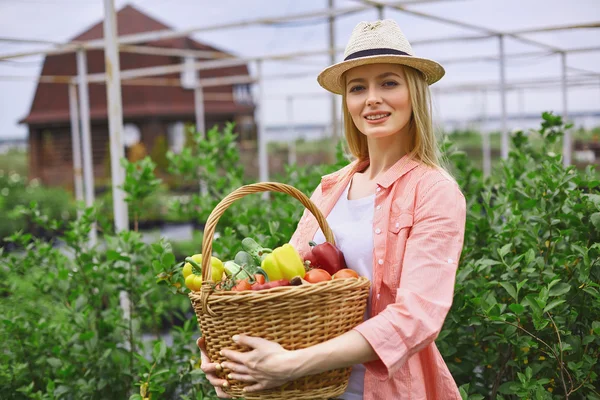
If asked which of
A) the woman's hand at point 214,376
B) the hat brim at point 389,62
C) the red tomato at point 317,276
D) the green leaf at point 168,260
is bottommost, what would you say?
the woman's hand at point 214,376

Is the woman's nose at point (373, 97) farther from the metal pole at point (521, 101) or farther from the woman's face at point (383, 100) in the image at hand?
the metal pole at point (521, 101)

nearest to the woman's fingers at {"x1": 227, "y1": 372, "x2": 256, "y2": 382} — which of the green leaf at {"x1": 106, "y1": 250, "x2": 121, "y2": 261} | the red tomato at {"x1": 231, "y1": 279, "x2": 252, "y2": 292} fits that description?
the red tomato at {"x1": 231, "y1": 279, "x2": 252, "y2": 292}

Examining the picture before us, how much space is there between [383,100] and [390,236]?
1.16ft

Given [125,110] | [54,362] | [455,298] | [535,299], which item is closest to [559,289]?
[535,299]

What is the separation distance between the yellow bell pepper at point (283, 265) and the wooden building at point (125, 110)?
20.2 m

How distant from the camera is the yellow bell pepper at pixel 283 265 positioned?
1.53 m

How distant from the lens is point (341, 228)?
69.7 inches

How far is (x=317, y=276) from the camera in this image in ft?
4.87

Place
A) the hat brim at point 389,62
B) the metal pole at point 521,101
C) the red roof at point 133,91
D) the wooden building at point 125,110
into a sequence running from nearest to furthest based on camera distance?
the hat brim at point 389,62, the metal pole at point 521,101, the red roof at point 133,91, the wooden building at point 125,110

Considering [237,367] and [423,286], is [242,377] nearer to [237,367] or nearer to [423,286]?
[237,367]

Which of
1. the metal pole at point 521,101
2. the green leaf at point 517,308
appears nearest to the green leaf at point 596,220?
the green leaf at point 517,308

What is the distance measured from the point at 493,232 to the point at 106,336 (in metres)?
1.80

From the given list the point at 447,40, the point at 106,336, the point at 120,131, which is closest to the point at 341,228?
the point at 106,336

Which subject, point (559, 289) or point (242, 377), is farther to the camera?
point (559, 289)
